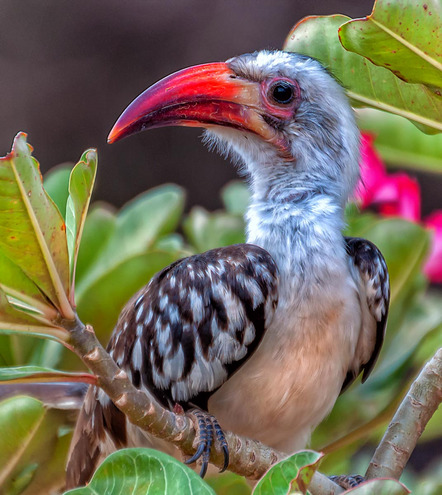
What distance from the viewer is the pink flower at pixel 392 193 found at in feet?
6.14

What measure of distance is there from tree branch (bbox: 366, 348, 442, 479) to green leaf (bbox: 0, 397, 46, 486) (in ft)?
1.86

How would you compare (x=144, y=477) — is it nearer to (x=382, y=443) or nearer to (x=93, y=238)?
(x=382, y=443)

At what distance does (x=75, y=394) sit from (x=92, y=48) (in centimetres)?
348

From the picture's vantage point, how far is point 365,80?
147cm

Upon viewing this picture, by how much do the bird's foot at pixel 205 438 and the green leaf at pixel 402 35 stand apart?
2.04 feet

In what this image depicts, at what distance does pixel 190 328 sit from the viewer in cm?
146

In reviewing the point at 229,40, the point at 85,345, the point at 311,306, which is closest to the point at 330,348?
the point at 311,306

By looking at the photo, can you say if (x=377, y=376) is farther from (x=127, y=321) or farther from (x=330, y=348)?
(x=127, y=321)

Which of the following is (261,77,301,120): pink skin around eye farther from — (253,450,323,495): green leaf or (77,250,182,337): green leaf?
(253,450,323,495): green leaf

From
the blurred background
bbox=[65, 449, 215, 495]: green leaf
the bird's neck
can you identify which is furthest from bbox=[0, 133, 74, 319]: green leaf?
the blurred background

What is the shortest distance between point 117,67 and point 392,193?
3.27m

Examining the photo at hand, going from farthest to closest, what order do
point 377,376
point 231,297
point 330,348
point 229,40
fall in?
point 229,40, point 377,376, point 330,348, point 231,297

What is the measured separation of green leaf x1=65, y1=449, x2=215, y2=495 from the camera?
40.1 inches

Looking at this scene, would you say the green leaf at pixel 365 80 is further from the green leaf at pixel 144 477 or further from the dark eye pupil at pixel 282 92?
the green leaf at pixel 144 477
